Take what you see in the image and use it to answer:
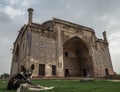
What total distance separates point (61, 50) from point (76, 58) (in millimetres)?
6986

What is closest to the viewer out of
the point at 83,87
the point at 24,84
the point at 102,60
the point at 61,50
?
the point at 24,84

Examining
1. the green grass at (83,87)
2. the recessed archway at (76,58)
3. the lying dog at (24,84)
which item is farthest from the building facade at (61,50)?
the lying dog at (24,84)

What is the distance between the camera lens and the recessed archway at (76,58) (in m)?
30.6

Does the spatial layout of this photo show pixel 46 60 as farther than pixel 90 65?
No

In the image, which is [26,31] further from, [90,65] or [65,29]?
[90,65]

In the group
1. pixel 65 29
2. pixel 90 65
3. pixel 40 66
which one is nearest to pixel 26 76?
pixel 40 66

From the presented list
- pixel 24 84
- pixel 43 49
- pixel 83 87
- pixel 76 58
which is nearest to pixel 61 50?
pixel 43 49

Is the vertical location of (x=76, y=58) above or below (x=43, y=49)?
below

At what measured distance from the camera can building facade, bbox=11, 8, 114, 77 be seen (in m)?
24.0

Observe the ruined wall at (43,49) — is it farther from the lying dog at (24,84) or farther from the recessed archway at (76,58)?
the lying dog at (24,84)

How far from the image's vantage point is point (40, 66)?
937 inches

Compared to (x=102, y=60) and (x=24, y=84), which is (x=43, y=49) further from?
(x=24, y=84)

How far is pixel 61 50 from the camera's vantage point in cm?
2638

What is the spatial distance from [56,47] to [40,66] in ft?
13.6
